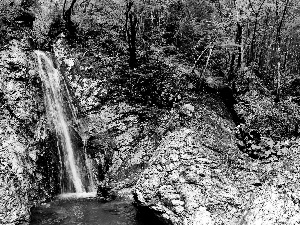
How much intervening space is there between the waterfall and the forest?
0.51 feet

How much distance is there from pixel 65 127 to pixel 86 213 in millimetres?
3904

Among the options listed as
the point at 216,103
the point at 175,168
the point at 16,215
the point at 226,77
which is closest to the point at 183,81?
the point at 216,103

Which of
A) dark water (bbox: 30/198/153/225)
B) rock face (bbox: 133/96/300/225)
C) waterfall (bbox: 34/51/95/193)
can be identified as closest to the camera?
rock face (bbox: 133/96/300/225)

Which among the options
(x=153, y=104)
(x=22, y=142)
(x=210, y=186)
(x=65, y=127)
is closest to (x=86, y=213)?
(x=22, y=142)

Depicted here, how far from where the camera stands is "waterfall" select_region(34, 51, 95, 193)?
413 inches

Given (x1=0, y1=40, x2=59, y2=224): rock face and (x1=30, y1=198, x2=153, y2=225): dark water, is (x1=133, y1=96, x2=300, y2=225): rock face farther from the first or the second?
(x1=0, y1=40, x2=59, y2=224): rock face

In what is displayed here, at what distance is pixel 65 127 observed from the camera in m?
11.3

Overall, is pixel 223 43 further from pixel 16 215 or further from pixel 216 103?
pixel 16 215

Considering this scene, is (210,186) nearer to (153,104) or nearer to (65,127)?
(153,104)

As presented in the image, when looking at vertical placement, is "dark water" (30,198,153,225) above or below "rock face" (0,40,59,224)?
below

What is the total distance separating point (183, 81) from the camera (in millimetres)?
12844

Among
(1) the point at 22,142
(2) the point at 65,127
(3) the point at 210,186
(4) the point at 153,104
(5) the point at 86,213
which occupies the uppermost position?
(4) the point at 153,104

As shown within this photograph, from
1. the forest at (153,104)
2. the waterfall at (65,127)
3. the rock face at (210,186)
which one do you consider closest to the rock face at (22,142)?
the forest at (153,104)

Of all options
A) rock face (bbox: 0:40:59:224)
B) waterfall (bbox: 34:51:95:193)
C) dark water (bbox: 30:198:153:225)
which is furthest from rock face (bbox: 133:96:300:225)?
waterfall (bbox: 34:51:95:193)
